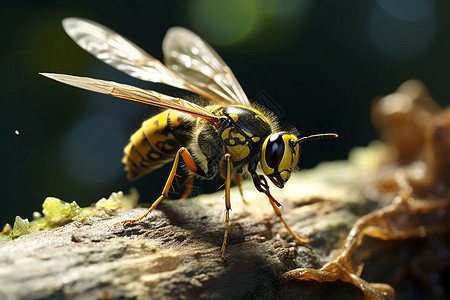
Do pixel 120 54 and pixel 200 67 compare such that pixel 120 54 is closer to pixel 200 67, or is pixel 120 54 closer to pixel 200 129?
pixel 200 67

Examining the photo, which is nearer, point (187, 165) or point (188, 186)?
point (187, 165)

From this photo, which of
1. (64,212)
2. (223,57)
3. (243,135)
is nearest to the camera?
(64,212)

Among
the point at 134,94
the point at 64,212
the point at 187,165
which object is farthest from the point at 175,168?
the point at 64,212

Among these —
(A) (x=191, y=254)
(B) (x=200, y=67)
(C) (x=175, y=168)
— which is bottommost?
(A) (x=191, y=254)

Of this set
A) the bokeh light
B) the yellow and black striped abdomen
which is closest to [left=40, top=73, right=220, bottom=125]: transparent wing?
the yellow and black striped abdomen

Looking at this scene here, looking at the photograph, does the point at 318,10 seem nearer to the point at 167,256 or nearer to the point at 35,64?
the point at 35,64

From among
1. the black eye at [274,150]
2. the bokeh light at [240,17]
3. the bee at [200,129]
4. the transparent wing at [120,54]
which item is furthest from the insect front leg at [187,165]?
the bokeh light at [240,17]

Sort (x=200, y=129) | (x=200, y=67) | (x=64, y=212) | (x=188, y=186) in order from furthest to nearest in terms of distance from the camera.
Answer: (x=200, y=67) → (x=188, y=186) → (x=200, y=129) → (x=64, y=212)

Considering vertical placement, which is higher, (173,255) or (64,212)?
(64,212)
